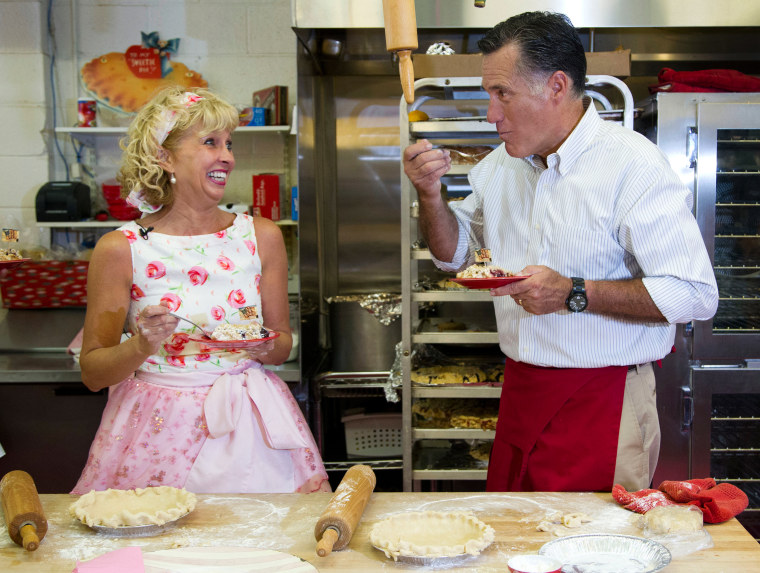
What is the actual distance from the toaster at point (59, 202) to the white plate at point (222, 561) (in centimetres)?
279

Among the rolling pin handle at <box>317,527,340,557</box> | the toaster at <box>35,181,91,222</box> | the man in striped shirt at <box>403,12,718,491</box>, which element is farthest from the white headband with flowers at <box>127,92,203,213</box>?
the toaster at <box>35,181,91,222</box>

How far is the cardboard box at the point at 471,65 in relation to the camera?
117 inches

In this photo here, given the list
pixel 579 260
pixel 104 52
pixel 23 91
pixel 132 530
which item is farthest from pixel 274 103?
pixel 132 530

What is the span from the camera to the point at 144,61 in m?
4.07

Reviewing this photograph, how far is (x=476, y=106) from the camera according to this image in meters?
3.95

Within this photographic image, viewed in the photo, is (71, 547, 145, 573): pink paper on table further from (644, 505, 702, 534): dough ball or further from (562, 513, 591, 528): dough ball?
(644, 505, 702, 534): dough ball

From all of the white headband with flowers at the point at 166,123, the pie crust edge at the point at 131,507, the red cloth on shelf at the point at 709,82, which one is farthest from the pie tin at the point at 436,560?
the red cloth on shelf at the point at 709,82

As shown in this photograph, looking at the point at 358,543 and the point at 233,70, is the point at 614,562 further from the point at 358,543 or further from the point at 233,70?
the point at 233,70

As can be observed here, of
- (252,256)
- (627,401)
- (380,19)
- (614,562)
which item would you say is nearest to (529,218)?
(627,401)

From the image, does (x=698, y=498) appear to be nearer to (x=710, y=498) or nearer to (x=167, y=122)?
(x=710, y=498)

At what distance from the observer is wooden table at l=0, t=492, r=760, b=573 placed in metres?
1.42

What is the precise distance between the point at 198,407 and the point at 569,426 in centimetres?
101

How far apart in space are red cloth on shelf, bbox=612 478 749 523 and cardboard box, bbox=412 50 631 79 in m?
1.82

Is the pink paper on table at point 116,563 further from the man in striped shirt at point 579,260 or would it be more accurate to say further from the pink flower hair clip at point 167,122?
the pink flower hair clip at point 167,122
